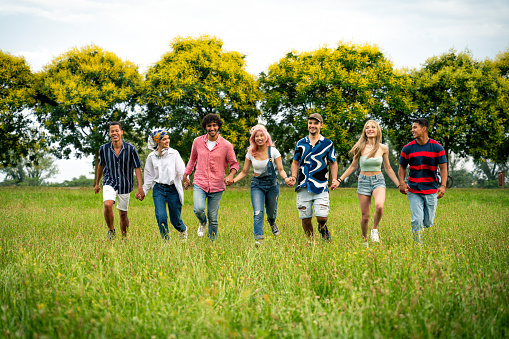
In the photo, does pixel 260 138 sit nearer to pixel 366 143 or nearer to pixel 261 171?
pixel 261 171

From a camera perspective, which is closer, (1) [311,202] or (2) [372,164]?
(1) [311,202]

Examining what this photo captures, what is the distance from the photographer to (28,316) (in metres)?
3.19

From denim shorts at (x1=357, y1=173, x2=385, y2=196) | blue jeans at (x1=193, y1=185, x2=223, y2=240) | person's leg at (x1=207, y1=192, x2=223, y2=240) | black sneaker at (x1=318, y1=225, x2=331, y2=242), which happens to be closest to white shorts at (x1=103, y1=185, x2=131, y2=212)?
blue jeans at (x1=193, y1=185, x2=223, y2=240)

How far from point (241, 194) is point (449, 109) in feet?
65.7

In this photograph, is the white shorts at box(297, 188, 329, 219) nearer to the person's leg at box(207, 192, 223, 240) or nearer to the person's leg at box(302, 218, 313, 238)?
the person's leg at box(302, 218, 313, 238)

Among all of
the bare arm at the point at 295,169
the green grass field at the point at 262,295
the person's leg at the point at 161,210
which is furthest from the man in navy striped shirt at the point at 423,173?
the person's leg at the point at 161,210

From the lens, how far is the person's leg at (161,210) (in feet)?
22.3

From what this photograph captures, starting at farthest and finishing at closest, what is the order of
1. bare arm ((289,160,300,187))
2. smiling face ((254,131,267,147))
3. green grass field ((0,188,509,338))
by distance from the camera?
smiling face ((254,131,267,147)) < bare arm ((289,160,300,187)) < green grass field ((0,188,509,338))

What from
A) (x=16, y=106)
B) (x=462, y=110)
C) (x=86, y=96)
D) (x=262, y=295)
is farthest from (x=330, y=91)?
(x=262, y=295)

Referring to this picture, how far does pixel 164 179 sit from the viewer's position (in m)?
6.78

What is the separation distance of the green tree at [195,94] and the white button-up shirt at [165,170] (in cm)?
2078

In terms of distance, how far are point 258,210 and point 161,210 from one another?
1.73m

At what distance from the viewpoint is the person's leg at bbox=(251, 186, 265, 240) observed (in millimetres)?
6613

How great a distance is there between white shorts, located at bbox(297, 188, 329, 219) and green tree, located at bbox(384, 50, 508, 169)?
2674cm
